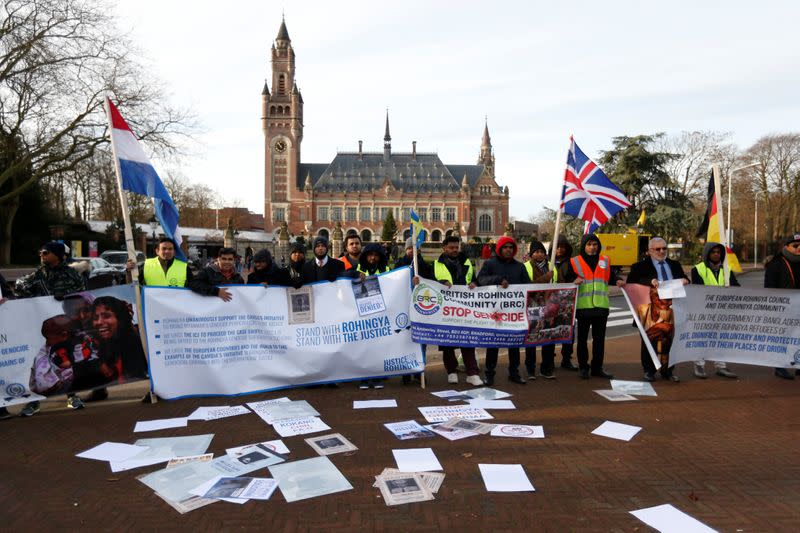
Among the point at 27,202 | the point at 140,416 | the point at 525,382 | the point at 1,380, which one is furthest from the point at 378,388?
the point at 27,202

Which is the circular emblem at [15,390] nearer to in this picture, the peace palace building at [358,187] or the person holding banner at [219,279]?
the person holding banner at [219,279]

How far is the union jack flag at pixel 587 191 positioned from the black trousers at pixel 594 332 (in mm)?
1385

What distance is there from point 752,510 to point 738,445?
4.59ft

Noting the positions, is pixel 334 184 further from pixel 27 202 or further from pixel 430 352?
pixel 430 352

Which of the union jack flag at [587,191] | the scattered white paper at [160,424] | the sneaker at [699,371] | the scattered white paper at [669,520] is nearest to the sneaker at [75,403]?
the scattered white paper at [160,424]

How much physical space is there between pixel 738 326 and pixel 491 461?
4912 mm

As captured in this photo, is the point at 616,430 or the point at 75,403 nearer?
the point at 616,430

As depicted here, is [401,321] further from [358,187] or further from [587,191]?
[358,187]

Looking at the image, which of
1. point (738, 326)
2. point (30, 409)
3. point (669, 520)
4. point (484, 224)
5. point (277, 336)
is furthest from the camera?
point (484, 224)

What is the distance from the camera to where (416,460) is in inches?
173

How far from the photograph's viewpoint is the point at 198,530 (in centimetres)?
334

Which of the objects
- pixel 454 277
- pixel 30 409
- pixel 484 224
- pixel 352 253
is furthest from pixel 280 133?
pixel 30 409

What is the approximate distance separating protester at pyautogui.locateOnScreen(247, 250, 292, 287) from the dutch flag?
0.89 meters

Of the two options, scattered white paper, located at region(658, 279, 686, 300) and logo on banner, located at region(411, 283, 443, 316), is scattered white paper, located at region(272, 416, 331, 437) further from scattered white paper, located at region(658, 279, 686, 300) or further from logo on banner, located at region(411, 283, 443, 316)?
scattered white paper, located at region(658, 279, 686, 300)
